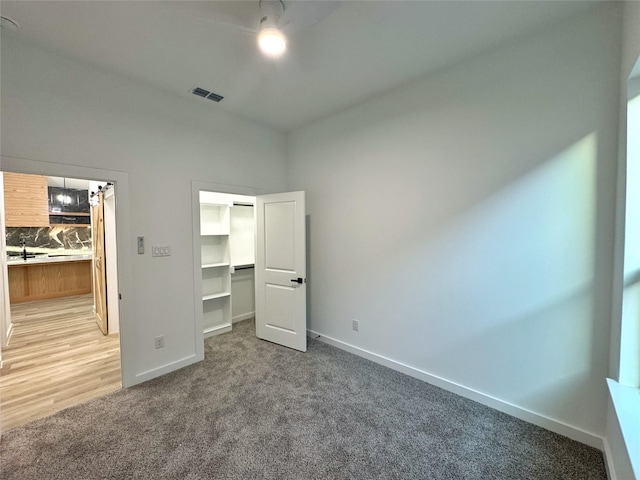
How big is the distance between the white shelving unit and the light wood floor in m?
1.24

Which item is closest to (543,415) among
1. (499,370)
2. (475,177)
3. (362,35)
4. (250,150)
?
(499,370)

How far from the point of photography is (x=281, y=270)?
3412 mm

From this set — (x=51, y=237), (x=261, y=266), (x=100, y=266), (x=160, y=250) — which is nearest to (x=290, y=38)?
(x=160, y=250)

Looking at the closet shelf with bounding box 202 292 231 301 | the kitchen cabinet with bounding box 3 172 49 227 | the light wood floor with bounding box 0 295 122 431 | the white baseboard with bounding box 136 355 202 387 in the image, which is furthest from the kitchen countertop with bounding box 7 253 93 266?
the white baseboard with bounding box 136 355 202 387

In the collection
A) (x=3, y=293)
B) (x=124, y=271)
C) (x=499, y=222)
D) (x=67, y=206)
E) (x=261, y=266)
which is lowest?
(x=3, y=293)

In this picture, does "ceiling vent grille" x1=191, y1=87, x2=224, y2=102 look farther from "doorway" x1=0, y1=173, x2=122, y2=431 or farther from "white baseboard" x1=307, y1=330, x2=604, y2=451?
"white baseboard" x1=307, y1=330, x2=604, y2=451

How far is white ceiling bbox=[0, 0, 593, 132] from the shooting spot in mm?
1662

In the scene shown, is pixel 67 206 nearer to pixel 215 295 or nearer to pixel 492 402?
pixel 215 295

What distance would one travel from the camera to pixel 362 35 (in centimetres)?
193

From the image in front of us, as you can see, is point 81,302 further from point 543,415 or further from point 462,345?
point 543,415

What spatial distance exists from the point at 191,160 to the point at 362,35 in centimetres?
214

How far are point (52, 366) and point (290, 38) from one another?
13.9 feet

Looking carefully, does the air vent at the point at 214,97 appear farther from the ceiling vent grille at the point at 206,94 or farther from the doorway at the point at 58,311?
the doorway at the point at 58,311

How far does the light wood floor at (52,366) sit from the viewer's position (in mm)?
2262
